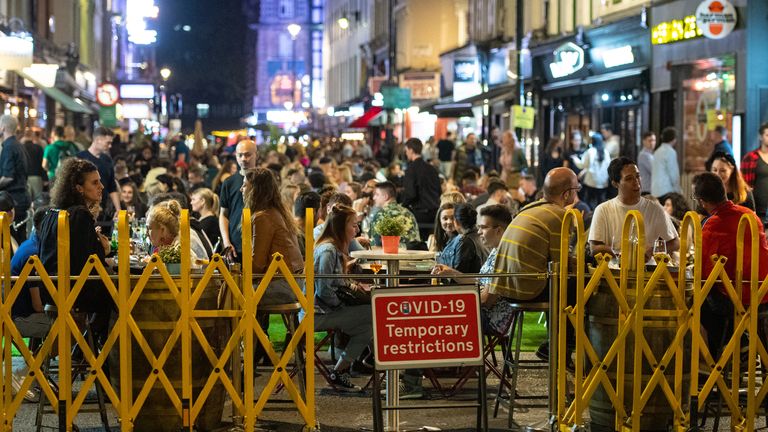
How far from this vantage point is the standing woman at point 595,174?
2364 cm

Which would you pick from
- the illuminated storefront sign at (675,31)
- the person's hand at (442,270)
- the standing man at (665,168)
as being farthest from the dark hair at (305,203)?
the illuminated storefront sign at (675,31)

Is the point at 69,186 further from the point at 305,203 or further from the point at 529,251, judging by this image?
the point at 305,203

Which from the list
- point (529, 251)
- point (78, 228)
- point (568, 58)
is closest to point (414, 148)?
point (529, 251)

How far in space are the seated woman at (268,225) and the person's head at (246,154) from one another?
353 cm

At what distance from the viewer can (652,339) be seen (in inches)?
331

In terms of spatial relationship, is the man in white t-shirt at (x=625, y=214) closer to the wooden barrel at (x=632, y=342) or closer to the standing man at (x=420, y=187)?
the wooden barrel at (x=632, y=342)

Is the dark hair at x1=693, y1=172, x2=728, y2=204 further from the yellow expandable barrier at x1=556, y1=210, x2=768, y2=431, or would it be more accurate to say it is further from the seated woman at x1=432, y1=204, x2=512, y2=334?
the seated woman at x1=432, y1=204, x2=512, y2=334

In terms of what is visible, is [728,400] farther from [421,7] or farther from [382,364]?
[421,7]

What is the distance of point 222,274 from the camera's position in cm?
798

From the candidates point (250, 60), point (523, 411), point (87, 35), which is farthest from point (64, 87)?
point (250, 60)

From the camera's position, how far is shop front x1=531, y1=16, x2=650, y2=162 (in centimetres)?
2816

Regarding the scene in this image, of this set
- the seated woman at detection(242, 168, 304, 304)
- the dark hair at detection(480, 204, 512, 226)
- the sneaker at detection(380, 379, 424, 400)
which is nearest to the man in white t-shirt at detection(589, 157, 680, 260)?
the dark hair at detection(480, 204, 512, 226)

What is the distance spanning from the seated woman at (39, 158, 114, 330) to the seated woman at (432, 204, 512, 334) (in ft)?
7.92

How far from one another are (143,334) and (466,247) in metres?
4.03
